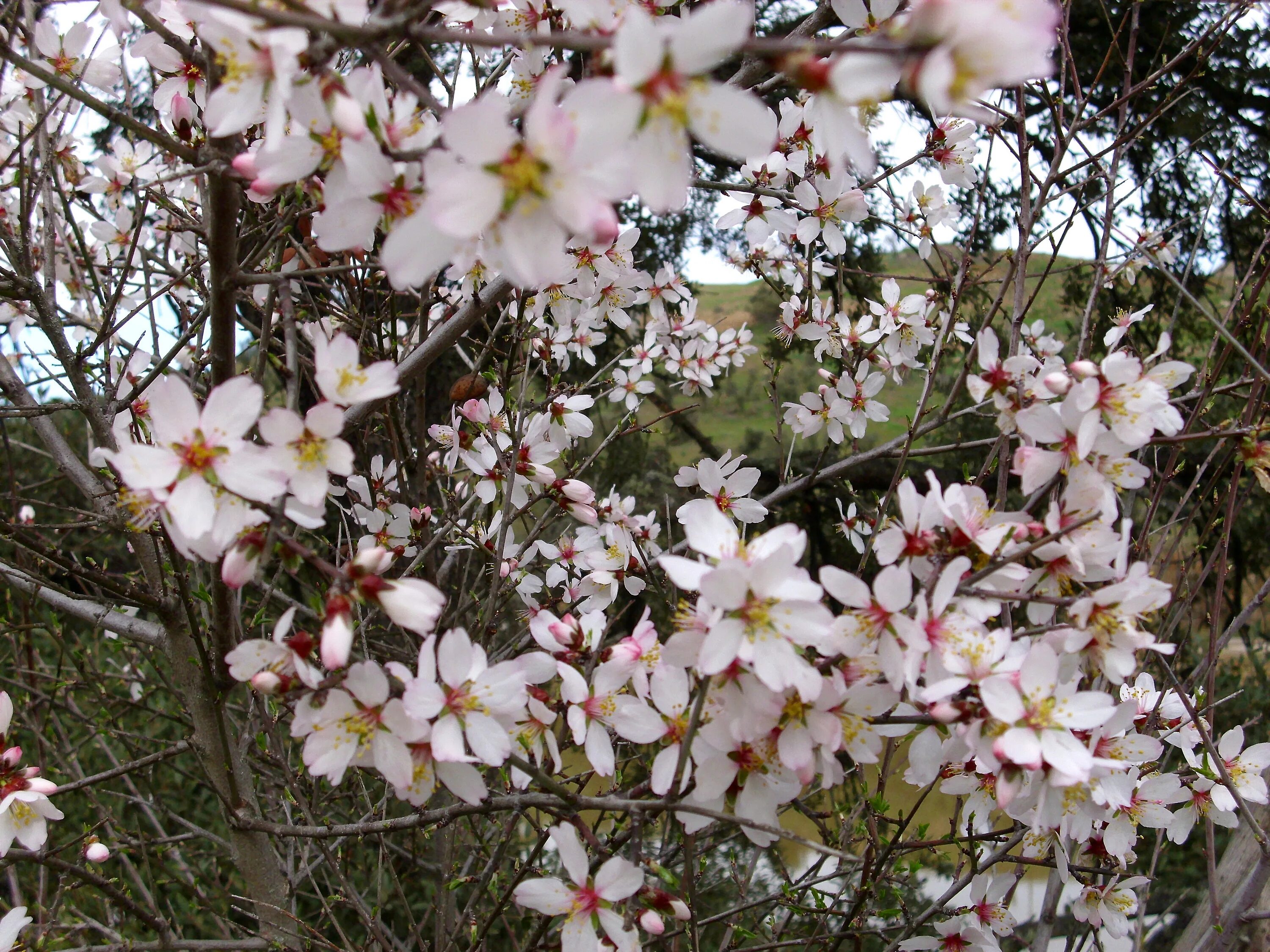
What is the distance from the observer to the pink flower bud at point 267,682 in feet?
3.12

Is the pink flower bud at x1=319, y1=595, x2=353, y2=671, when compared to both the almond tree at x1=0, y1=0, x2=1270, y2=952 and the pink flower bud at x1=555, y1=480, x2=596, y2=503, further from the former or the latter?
the pink flower bud at x1=555, y1=480, x2=596, y2=503

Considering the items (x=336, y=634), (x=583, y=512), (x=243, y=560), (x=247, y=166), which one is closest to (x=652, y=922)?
(x=336, y=634)

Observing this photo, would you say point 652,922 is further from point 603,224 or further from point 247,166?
point 247,166

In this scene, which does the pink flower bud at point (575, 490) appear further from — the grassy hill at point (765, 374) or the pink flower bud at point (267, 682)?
the grassy hill at point (765, 374)

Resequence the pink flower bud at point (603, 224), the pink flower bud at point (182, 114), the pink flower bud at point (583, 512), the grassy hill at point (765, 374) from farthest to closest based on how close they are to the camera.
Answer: the grassy hill at point (765, 374)
the pink flower bud at point (583, 512)
the pink flower bud at point (182, 114)
the pink flower bud at point (603, 224)

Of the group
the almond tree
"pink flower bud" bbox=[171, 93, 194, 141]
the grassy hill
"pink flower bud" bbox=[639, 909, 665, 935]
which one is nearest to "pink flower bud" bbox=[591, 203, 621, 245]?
the almond tree

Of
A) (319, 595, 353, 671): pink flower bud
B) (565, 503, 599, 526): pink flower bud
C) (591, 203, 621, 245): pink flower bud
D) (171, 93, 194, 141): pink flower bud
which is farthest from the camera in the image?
(565, 503, 599, 526): pink flower bud

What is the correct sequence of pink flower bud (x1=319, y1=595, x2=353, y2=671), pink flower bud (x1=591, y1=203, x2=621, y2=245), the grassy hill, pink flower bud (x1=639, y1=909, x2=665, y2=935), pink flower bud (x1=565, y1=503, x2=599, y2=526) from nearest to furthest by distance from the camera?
1. pink flower bud (x1=591, y1=203, x2=621, y2=245)
2. pink flower bud (x1=319, y1=595, x2=353, y2=671)
3. pink flower bud (x1=639, y1=909, x2=665, y2=935)
4. pink flower bud (x1=565, y1=503, x2=599, y2=526)
5. the grassy hill

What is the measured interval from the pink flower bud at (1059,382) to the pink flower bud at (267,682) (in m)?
1.08

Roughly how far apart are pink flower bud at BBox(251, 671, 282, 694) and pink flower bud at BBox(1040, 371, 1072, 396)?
108cm

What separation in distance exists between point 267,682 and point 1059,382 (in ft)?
3.56

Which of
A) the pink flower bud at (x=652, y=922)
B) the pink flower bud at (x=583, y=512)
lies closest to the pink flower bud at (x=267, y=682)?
the pink flower bud at (x=652, y=922)

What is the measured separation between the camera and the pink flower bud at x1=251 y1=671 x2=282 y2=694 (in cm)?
95

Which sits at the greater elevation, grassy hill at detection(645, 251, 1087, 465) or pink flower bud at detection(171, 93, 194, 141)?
pink flower bud at detection(171, 93, 194, 141)
